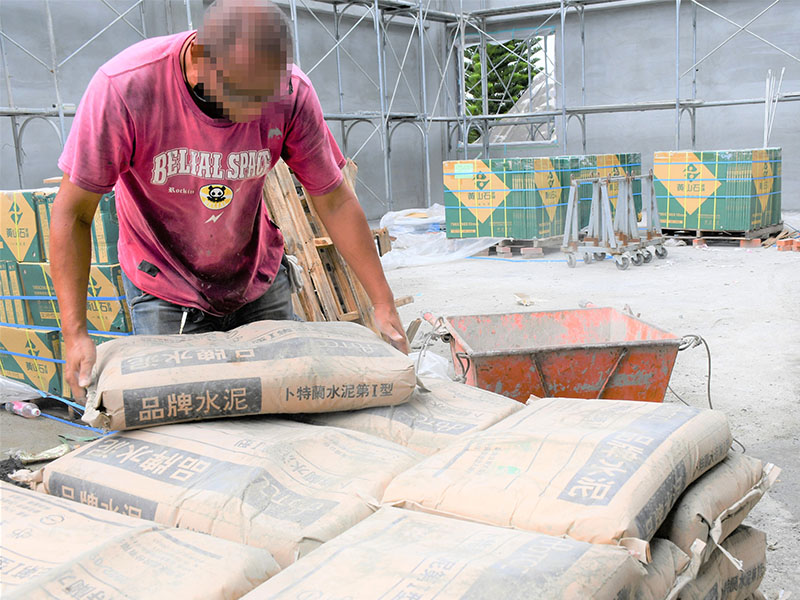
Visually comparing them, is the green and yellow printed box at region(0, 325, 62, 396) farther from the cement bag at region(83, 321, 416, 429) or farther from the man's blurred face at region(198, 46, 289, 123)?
the man's blurred face at region(198, 46, 289, 123)

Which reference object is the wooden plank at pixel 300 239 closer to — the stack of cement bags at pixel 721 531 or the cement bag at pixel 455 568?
the stack of cement bags at pixel 721 531

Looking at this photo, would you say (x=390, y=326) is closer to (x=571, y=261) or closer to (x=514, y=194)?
(x=571, y=261)

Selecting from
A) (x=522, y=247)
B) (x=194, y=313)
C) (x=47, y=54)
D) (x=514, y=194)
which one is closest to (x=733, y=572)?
(x=194, y=313)

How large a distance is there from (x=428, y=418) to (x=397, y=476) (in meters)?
0.37

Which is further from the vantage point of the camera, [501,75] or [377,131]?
[501,75]

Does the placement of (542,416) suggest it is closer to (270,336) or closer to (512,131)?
(270,336)

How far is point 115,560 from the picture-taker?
1226mm

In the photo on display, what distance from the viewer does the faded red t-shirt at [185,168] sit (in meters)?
1.80

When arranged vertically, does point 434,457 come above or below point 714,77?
below

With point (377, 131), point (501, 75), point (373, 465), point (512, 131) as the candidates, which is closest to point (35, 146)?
point (377, 131)

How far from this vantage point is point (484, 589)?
3.72 feet

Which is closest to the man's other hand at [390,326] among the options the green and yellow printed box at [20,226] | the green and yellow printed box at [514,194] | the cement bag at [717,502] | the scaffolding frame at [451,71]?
the cement bag at [717,502]

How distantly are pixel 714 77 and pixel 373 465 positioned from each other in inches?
587

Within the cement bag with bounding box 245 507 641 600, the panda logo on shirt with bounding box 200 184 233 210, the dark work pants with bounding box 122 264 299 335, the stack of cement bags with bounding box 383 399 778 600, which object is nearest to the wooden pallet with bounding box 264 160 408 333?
the dark work pants with bounding box 122 264 299 335
